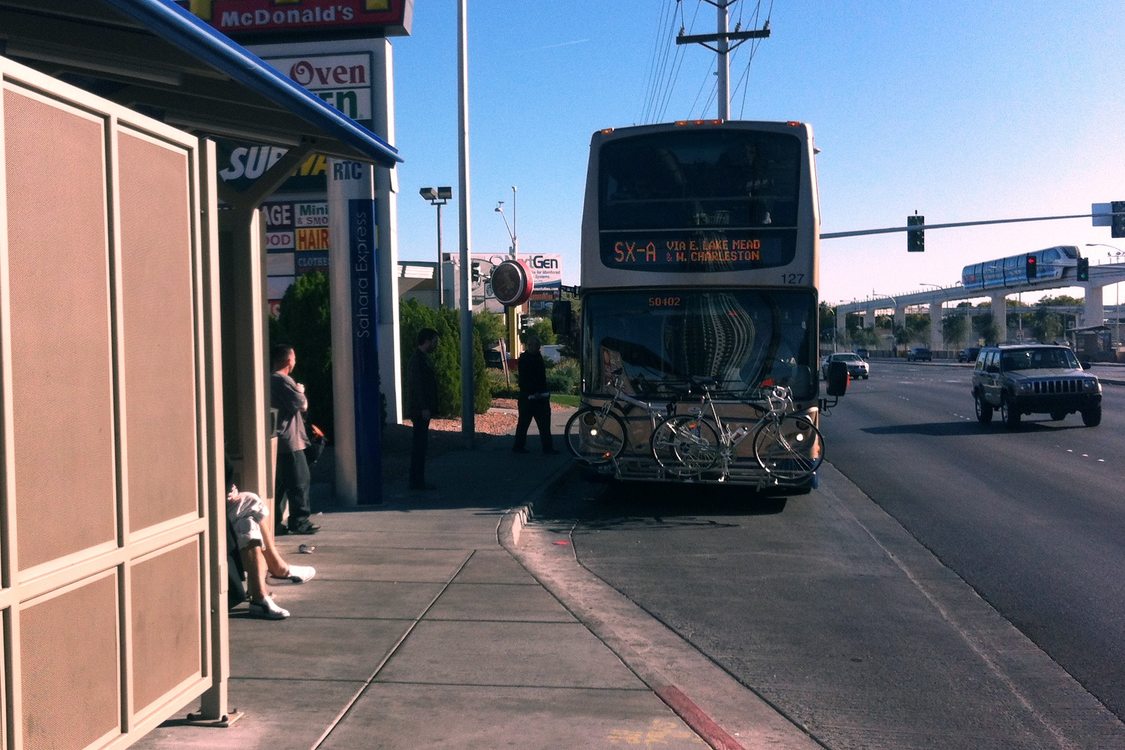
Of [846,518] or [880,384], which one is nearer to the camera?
[846,518]

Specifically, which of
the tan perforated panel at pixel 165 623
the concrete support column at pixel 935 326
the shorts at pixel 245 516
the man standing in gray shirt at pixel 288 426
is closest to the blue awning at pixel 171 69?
the tan perforated panel at pixel 165 623

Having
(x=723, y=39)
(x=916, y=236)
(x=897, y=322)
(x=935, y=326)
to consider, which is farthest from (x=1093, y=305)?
(x=723, y=39)

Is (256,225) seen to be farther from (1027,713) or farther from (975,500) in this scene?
(975,500)

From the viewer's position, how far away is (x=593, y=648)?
6.38m

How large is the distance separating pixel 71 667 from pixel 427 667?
100 inches

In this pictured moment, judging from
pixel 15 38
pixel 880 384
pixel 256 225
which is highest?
pixel 15 38

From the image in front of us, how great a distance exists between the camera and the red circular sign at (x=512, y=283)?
1816cm

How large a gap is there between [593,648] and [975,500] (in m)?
8.17

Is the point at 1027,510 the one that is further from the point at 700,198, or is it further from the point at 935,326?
the point at 935,326

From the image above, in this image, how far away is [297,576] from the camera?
25.8ft

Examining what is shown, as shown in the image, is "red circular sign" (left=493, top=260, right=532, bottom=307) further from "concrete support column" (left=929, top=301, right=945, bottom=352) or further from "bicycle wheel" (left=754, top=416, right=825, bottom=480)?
"concrete support column" (left=929, top=301, right=945, bottom=352)

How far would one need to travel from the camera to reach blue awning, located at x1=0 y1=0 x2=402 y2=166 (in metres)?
4.12

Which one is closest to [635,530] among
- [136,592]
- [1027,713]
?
[1027,713]

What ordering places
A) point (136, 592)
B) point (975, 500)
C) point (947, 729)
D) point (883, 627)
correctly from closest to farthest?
point (136, 592) → point (947, 729) → point (883, 627) → point (975, 500)
